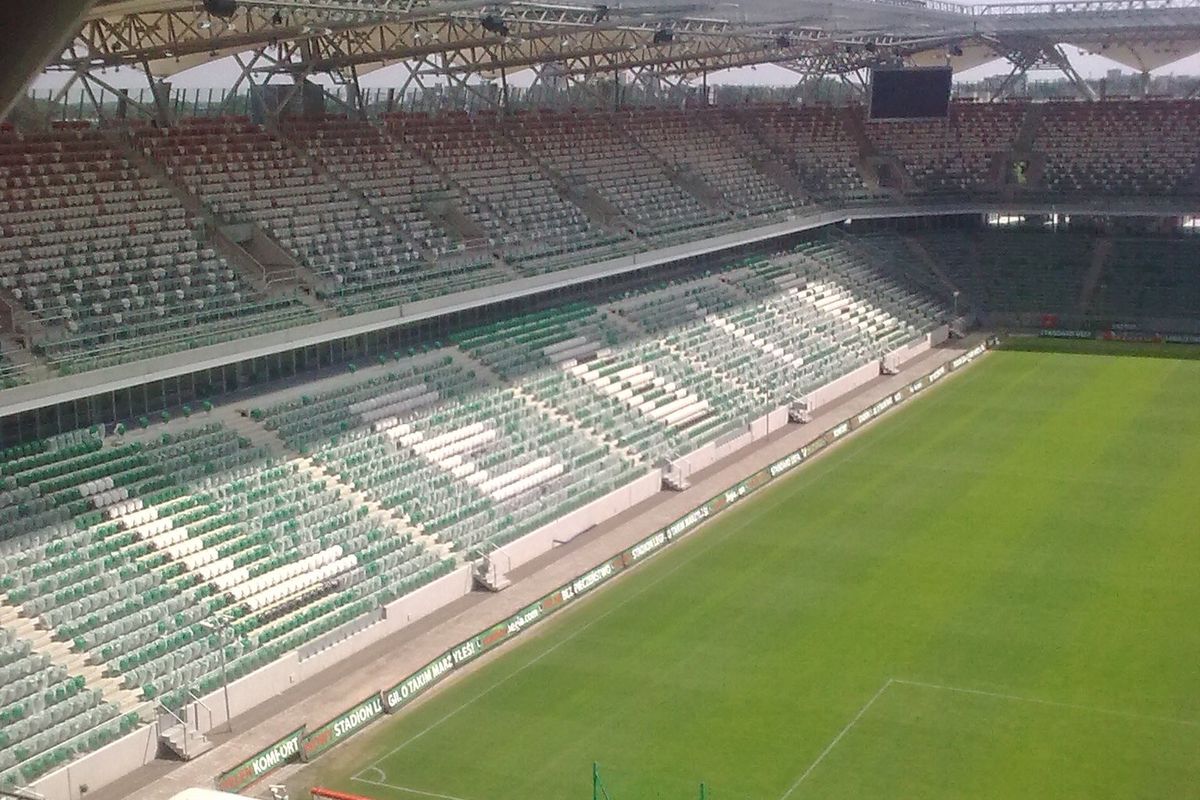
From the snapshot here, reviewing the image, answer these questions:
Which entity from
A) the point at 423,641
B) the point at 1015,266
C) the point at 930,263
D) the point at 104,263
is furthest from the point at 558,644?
the point at 1015,266

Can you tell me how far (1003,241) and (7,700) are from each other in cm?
4472

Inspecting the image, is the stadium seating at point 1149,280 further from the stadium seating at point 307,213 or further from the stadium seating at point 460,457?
the stadium seating at point 307,213

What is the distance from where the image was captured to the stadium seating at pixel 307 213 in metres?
29.6

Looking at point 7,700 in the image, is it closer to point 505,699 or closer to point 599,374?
point 505,699

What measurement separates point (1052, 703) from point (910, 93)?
3672cm

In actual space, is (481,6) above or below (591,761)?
above

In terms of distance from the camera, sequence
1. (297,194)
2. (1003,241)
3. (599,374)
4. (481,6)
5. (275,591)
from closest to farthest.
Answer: (275,591) → (481,6) → (297,194) → (599,374) → (1003,241)

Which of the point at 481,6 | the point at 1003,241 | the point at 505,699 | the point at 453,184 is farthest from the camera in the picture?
the point at 1003,241

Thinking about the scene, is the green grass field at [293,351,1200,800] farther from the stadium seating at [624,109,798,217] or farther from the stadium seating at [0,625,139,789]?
the stadium seating at [624,109,798,217]

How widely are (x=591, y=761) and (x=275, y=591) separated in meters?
6.61

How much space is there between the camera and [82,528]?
21078mm

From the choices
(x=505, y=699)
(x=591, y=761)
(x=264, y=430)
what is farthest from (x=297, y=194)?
(x=591, y=761)

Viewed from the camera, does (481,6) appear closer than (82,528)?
No

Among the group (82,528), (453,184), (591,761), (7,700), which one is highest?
(453,184)
